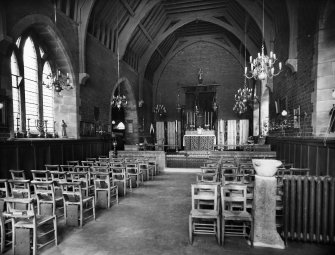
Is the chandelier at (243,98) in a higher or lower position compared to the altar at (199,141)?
higher

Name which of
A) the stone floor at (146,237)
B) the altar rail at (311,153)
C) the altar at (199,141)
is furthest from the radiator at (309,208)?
the altar at (199,141)

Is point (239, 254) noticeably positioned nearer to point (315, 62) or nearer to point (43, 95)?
point (315, 62)

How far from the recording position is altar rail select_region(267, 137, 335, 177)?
4992 millimetres

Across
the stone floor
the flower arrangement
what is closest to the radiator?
the stone floor

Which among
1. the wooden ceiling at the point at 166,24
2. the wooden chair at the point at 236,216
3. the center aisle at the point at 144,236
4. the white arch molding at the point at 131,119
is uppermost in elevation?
the wooden ceiling at the point at 166,24

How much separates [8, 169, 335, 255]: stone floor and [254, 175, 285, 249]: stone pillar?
11 cm

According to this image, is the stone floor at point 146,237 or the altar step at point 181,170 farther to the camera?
the altar step at point 181,170

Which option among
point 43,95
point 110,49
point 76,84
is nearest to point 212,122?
point 110,49

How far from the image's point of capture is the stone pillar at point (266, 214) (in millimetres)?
3000

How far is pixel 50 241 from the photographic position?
3141mm

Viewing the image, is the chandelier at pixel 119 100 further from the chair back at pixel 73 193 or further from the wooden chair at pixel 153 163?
the chair back at pixel 73 193

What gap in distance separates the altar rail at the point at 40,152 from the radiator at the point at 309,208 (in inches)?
247

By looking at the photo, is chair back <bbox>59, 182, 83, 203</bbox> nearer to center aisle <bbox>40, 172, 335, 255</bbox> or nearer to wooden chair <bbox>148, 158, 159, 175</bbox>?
center aisle <bbox>40, 172, 335, 255</bbox>

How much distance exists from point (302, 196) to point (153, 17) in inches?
522
